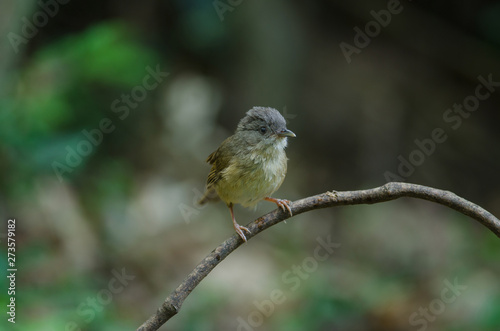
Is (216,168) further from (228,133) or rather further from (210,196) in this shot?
(228,133)

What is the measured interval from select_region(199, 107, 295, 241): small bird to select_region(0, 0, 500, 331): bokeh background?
1.11m

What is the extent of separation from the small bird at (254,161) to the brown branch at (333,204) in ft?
3.25

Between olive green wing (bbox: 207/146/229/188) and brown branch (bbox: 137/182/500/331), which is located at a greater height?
brown branch (bbox: 137/182/500/331)

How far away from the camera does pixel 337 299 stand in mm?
4535

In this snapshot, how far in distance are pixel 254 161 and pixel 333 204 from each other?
3.94 ft

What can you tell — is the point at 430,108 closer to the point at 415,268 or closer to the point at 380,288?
the point at 415,268

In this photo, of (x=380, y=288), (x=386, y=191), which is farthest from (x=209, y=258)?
(x=380, y=288)

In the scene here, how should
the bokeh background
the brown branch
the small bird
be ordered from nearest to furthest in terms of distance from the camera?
the brown branch < the small bird < the bokeh background

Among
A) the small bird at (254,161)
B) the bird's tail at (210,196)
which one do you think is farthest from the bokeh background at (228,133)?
the small bird at (254,161)

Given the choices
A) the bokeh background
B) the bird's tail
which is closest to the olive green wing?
the bird's tail

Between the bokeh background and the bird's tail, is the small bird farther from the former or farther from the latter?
the bokeh background

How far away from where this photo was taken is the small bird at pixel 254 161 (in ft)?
9.73

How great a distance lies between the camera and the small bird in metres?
2.97

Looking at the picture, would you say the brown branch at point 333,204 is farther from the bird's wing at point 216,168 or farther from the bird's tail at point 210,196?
the bird's tail at point 210,196
